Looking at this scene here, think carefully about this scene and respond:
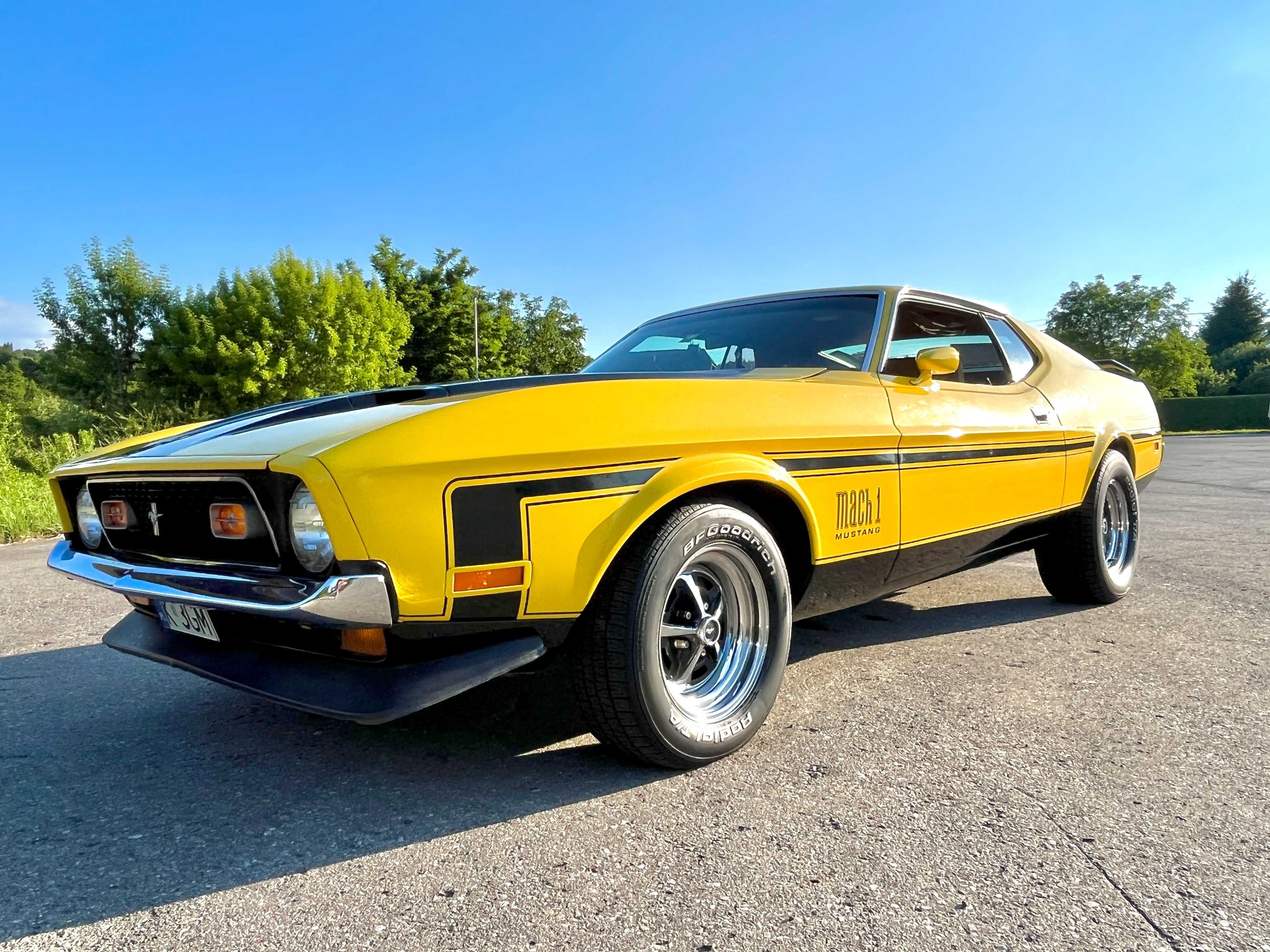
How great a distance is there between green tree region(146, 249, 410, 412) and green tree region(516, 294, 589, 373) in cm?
948

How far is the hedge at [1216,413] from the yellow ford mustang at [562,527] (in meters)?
44.0

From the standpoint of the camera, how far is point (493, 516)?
5.78ft

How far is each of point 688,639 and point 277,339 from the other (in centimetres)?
3618

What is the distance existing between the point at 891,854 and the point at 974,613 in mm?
2427

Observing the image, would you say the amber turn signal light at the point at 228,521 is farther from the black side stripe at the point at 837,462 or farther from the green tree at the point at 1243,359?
the green tree at the point at 1243,359

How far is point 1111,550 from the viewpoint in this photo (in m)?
4.14

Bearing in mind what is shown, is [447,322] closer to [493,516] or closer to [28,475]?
[28,475]

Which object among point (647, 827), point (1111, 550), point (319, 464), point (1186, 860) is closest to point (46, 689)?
point (319, 464)

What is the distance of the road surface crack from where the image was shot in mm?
1383

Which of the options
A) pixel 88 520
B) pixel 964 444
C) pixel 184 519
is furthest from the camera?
pixel 964 444

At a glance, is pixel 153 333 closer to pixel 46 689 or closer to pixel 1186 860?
pixel 46 689

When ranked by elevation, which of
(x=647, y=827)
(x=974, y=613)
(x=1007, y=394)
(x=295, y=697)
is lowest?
(x=974, y=613)

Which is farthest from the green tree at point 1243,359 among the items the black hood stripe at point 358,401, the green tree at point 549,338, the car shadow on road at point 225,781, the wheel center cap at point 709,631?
the car shadow on road at point 225,781

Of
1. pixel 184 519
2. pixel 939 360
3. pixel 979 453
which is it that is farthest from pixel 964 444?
pixel 184 519
